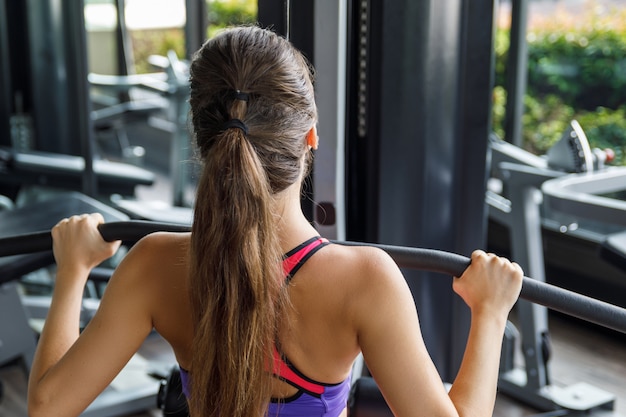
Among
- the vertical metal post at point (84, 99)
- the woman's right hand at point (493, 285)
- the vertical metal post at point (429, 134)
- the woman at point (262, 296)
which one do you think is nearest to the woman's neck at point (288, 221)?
the woman at point (262, 296)

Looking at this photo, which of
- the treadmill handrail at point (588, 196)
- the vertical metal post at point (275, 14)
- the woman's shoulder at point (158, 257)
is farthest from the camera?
the treadmill handrail at point (588, 196)

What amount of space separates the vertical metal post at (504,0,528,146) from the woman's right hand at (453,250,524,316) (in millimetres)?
2604

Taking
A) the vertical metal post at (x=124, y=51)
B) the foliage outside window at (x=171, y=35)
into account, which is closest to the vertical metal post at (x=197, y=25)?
the foliage outside window at (x=171, y=35)

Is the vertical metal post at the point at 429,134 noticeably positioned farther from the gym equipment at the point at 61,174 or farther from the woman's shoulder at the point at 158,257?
the gym equipment at the point at 61,174

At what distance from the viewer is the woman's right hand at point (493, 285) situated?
3.62 ft

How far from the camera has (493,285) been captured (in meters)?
1.11

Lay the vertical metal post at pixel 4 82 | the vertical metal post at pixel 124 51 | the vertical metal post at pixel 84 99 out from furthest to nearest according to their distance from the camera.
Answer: the vertical metal post at pixel 124 51, the vertical metal post at pixel 4 82, the vertical metal post at pixel 84 99

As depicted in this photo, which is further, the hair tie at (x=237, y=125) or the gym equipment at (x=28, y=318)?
the gym equipment at (x=28, y=318)

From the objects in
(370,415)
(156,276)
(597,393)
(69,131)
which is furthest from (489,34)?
(69,131)

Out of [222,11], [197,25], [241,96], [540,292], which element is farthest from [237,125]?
[222,11]

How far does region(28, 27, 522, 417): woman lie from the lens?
0.99 meters

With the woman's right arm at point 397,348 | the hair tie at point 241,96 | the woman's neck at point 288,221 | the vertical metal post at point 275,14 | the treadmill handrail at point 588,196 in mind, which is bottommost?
the treadmill handrail at point 588,196

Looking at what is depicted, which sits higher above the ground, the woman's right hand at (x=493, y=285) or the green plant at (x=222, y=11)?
the green plant at (x=222, y=11)

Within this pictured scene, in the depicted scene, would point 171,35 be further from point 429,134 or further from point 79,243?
point 79,243
